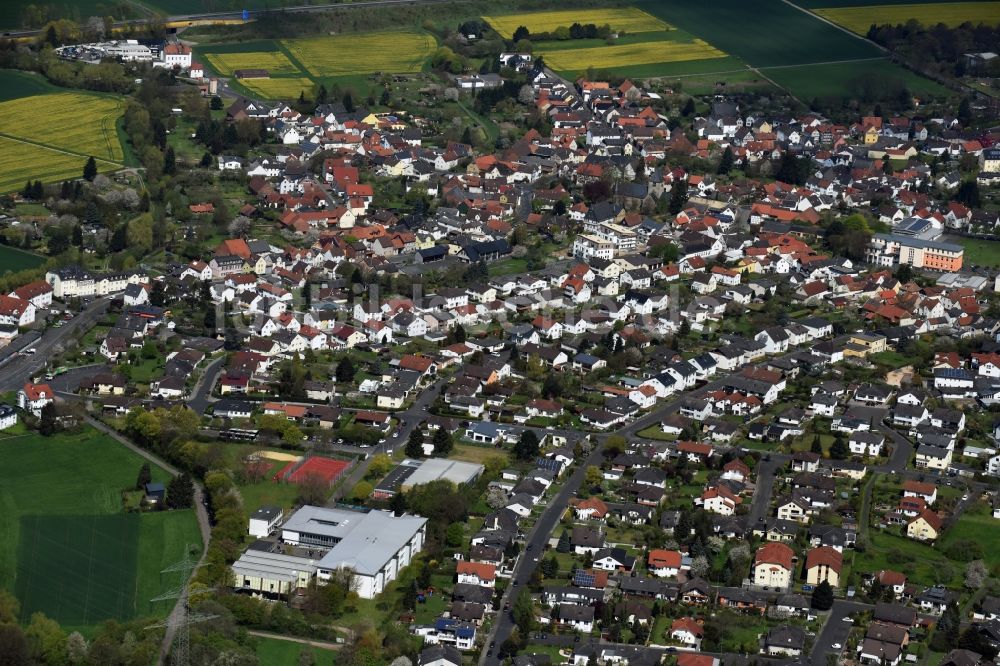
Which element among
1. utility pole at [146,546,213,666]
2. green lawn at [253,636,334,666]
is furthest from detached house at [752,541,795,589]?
utility pole at [146,546,213,666]

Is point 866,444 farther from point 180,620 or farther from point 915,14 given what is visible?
point 915,14

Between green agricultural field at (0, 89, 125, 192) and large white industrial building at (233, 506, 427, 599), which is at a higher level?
green agricultural field at (0, 89, 125, 192)

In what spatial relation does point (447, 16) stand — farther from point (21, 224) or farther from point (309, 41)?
point (21, 224)

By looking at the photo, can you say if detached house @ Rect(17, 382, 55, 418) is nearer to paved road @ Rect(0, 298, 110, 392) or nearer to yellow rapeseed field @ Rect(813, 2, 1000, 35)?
paved road @ Rect(0, 298, 110, 392)

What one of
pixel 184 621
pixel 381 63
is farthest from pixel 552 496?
pixel 381 63

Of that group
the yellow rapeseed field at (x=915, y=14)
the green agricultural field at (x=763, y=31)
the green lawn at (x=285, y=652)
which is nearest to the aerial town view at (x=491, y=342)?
the green lawn at (x=285, y=652)

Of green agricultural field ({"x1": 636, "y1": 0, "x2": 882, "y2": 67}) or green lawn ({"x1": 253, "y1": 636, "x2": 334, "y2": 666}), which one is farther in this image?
green agricultural field ({"x1": 636, "y1": 0, "x2": 882, "y2": 67})
